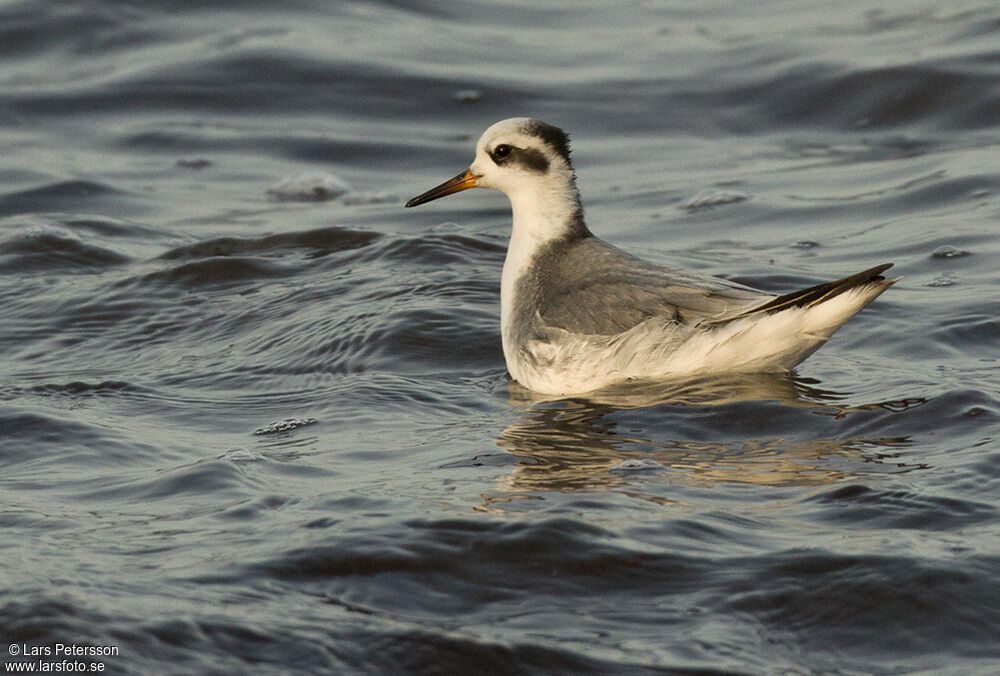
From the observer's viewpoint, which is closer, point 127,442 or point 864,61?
point 127,442

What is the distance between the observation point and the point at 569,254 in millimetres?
6852

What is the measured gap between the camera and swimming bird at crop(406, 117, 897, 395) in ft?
19.8

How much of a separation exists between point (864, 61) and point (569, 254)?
19.1 feet

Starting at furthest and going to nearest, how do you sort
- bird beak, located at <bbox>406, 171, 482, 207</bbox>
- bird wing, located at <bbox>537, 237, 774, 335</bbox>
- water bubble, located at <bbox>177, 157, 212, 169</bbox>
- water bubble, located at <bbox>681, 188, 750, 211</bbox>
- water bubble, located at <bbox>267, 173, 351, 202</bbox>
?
1. water bubble, located at <bbox>177, 157, 212, 169</bbox>
2. water bubble, located at <bbox>267, 173, 351, 202</bbox>
3. water bubble, located at <bbox>681, 188, 750, 211</bbox>
4. bird beak, located at <bbox>406, 171, 482, 207</bbox>
5. bird wing, located at <bbox>537, 237, 774, 335</bbox>

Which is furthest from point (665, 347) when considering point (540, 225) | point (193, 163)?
point (193, 163)

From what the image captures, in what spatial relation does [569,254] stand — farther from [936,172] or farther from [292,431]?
[936,172]

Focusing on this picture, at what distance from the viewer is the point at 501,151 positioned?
712 centimetres

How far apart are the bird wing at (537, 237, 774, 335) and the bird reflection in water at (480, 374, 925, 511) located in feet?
1.05

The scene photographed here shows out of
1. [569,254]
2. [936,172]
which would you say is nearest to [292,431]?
[569,254]

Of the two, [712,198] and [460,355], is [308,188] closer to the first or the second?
[712,198]

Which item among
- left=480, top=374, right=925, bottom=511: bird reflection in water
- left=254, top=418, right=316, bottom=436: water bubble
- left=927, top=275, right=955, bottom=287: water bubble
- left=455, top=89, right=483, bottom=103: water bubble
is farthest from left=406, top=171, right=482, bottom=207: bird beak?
left=455, top=89, right=483, bottom=103: water bubble

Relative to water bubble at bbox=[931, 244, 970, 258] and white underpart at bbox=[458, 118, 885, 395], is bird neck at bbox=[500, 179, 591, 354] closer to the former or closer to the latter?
white underpart at bbox=[458, 118, 885, 395]

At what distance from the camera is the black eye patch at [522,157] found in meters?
7.05

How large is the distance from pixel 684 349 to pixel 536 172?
1335 mm
